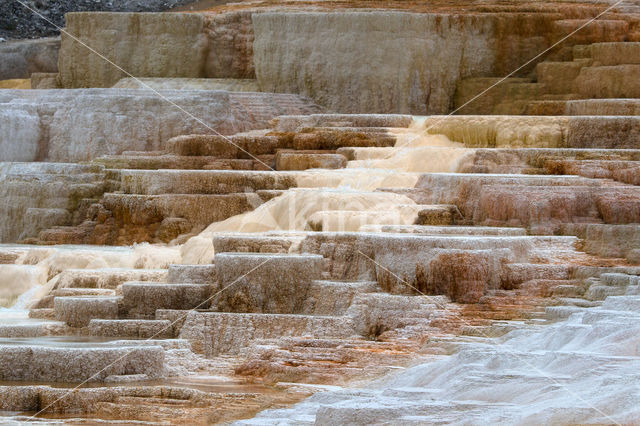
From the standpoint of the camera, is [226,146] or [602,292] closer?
[602,292]

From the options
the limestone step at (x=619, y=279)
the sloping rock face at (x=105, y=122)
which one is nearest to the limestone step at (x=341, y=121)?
the sloping rock face at (x=105, y=122)

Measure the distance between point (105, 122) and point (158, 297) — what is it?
7.82m

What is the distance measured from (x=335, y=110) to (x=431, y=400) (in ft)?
44.0

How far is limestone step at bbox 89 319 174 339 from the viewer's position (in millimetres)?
10680

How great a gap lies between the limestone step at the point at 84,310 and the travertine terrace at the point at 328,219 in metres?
0.03

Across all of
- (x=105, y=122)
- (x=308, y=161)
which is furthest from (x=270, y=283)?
(x=105, y=122)

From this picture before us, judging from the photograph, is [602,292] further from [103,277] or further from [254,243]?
[103,277]

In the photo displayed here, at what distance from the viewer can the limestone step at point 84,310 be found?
11.1 meters

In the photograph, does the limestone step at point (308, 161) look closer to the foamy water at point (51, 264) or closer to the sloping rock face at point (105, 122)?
the foamy water at point (51, 264)

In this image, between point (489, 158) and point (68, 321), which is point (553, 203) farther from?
point (68, 321)

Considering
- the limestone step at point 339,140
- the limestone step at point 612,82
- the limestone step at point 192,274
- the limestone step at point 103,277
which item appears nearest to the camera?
the limestone step at point 192,274

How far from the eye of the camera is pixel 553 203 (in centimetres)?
1204

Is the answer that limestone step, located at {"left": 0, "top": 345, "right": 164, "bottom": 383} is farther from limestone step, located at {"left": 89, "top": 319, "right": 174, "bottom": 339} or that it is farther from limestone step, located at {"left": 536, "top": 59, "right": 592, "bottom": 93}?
limestone step, located at {"left": 536, "top": 59, "right": 592, "bottom": 93}

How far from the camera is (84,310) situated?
36.5ft
